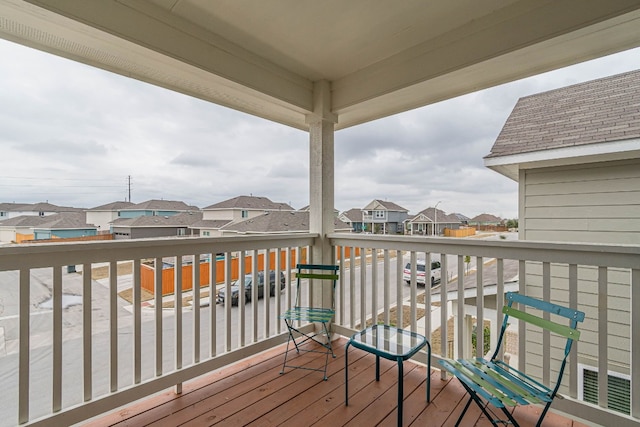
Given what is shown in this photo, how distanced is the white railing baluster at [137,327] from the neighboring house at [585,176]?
2.65m

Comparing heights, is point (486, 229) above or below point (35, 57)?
below

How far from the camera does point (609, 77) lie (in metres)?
1.90

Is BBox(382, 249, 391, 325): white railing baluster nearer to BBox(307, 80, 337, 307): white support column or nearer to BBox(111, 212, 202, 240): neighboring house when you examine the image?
BBox(307, 80, 337, 307): white support column

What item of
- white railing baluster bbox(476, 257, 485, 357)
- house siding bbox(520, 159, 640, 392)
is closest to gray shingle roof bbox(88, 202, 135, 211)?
white railing baluster bbox(476, 257, 485, 357)

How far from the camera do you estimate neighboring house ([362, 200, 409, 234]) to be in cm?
273

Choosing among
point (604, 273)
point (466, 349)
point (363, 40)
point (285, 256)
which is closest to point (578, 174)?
point (604, 273)

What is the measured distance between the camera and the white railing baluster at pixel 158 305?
6.62ft

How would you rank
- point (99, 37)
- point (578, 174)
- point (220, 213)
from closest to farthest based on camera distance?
point (99, 37) < point (578, 174) < point (220, 213)

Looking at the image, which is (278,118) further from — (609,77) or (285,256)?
(609,77)

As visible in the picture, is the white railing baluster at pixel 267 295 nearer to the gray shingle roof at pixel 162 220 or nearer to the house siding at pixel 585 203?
the gray shingle roof at pixel 162 220

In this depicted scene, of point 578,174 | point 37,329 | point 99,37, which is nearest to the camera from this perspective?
point 37,329

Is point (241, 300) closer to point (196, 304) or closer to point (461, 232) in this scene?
point (196, 304)

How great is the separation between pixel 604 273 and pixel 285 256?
92.5 inches

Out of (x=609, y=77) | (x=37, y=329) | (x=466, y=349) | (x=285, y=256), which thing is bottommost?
(x=466, y=349)
